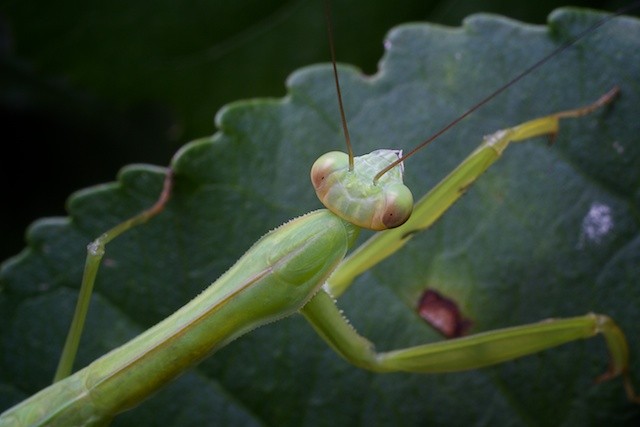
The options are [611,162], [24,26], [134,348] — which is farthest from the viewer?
Result: [24,26]

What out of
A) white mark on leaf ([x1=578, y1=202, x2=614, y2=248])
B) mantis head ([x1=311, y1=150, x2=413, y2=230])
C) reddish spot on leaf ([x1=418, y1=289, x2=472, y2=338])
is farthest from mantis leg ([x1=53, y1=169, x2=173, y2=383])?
white mark on leaf ([x1=578, y1=202, x2=614, y2=248])

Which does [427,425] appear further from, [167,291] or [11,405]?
[11,405]

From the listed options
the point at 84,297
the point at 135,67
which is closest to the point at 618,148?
the point at 84,297

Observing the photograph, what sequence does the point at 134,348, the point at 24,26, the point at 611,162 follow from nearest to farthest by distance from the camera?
the point at 134,348 → the point at 611,162 → the point at 24,26

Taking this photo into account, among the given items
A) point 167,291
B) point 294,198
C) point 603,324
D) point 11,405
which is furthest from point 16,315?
point 603,324

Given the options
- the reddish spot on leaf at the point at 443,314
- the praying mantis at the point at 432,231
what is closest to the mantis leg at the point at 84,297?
the praying mantis at the point at 432,231
